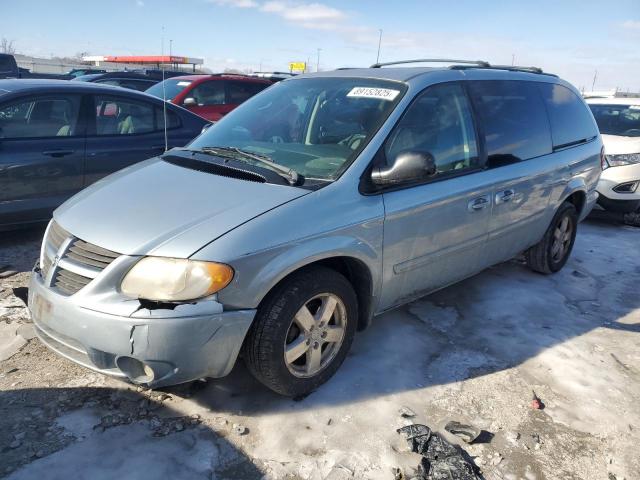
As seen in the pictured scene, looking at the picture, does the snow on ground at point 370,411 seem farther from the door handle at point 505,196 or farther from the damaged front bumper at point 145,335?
the door handle at point 505,196

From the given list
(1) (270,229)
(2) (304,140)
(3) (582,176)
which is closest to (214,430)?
(1) (270,229)

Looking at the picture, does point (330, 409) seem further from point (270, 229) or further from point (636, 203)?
point (636, 203)

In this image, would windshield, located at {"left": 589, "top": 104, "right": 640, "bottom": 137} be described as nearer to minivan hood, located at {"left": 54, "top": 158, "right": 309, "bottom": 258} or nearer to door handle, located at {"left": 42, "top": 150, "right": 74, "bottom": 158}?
minivan hood, located at {"left": 54, "top": 158, "right": 309, "bottom": 258}

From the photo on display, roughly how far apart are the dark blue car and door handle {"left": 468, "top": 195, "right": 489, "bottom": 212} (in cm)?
349

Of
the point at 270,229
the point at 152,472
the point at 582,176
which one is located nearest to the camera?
the point at 152,472

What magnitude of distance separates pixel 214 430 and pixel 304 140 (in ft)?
5.92

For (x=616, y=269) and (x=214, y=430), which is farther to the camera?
(x=616, y=269)

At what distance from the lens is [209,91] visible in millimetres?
9633

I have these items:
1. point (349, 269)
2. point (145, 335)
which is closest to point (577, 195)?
point (349, 269)

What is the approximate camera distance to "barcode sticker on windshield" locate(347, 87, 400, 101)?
126 inches

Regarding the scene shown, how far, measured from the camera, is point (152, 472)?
226 cm

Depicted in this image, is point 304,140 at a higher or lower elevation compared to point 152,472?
higher

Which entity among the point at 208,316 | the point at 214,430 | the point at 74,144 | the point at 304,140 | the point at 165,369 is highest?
the point at 304,140

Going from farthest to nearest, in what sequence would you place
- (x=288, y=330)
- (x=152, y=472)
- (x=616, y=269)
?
(x=616, y=269) → (x=288, y=330) → (x=152, y=472)
